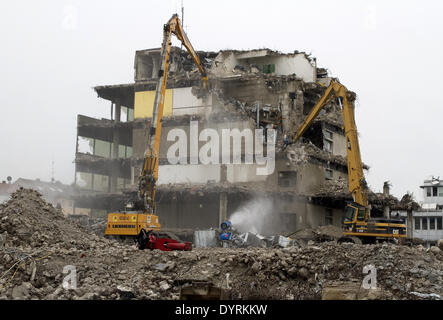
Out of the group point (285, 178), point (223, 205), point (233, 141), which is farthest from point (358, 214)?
point (233, 141)

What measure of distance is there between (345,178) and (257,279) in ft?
104

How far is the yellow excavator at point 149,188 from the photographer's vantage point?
27.4m

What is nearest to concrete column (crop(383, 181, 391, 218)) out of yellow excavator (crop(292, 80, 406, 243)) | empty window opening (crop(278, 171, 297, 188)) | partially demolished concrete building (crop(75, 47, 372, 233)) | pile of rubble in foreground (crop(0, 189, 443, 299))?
partially demolished concrete building (crop(75, 47, 372, 233))

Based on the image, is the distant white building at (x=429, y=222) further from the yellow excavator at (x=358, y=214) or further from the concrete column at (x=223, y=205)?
the yellow excavator at (x=358, y=214)

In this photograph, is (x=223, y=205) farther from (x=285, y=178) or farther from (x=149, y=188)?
(x=149, y=188)

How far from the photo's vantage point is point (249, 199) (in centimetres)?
4331

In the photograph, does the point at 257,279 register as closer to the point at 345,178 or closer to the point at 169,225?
the point at 169,225

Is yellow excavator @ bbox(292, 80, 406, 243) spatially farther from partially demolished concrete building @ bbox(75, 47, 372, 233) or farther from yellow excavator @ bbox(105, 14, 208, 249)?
partially demolished concrete building @ bbox(75, 47, 372, 233)

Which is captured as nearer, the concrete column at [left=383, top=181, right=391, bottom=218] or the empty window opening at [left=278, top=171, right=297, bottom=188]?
the empty window opening at [left=278, top=171, right=297, bottom=188]

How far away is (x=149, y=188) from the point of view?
3075 cm

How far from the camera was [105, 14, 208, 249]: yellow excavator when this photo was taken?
90.0 feet

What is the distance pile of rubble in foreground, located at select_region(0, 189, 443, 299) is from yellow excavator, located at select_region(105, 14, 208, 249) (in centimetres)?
480
